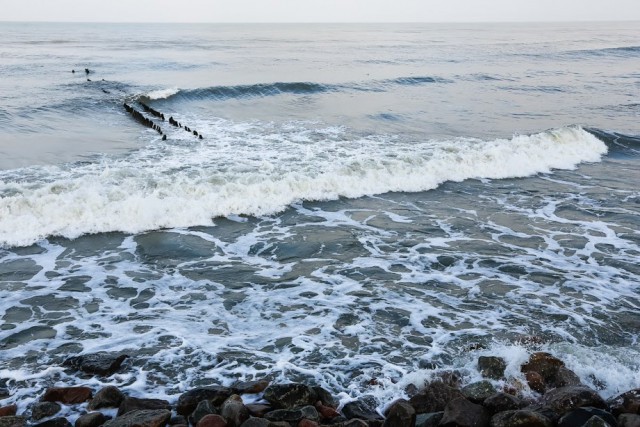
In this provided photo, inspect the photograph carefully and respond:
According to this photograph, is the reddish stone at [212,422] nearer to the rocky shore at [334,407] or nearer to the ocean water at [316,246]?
the rocky shore at [334,407]

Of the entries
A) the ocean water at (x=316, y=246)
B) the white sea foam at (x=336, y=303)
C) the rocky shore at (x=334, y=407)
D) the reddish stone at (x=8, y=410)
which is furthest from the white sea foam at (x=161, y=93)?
the reddish stone at (x=8, y=410)

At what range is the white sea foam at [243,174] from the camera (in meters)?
10.4

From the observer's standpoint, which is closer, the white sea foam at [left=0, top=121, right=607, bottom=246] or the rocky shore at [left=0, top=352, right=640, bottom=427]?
the rocky shore at [left=0, top=352, right=640, bottom=427]

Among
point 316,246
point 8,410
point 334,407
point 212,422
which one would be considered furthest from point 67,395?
point 316,246

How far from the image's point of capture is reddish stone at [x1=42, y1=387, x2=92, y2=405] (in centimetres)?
514

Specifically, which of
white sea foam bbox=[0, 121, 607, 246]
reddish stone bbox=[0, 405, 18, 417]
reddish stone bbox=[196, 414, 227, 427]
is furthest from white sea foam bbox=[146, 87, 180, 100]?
reddish stone bbox=[196, 414, 227, 427]

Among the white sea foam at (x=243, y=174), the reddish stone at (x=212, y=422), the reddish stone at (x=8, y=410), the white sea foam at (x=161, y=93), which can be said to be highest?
the white sea foam at (x=161, y=93)

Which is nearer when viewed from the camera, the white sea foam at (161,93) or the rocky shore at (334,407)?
the rocky shore at (334,407)

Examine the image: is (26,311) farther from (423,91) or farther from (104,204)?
(423,91)

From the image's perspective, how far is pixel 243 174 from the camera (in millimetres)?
12672

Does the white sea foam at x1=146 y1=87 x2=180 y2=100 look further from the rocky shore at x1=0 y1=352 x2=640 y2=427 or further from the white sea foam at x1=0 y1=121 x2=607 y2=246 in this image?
the rocky shore at x1=0 y1=352 x2=640 y2=427

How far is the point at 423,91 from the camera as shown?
27.6 meters

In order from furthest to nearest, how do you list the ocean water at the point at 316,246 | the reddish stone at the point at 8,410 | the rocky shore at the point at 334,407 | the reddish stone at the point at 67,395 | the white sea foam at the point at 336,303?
the ocean water at the point at 316,246 → the white sea foam at the point at 336,303 → the reddish stone at the point at 67,395 → the reddish stone at the point at 8,410 → the rocky shore at the point at 334,407

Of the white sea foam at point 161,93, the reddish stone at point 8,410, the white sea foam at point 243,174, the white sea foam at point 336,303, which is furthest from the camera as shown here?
the white sea foam at point 161,93
